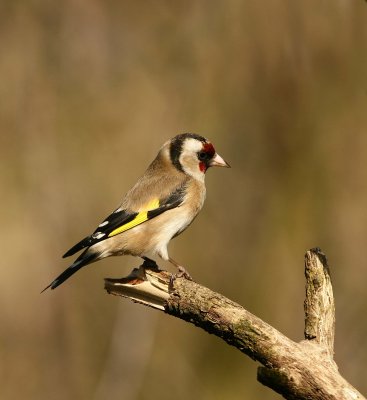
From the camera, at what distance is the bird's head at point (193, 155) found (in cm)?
513

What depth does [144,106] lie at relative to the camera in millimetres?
7266

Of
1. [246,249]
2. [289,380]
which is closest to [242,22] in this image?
[246,249]

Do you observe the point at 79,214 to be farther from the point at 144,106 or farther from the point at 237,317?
the point at 237,317

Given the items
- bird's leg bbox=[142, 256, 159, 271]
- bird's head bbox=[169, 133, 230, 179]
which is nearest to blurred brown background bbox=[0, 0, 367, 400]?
bird's head bbox=[169, 133, 230, 179]

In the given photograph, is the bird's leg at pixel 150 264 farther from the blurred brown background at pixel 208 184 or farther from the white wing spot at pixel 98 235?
the blurred brown background at pixel 208 184

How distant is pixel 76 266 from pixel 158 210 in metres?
0.70

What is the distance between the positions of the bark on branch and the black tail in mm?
763

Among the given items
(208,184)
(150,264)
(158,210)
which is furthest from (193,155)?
(208,184)

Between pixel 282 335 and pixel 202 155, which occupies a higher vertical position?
pixel 202 155

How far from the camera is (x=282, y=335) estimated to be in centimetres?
305

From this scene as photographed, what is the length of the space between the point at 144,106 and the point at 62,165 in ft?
3.27

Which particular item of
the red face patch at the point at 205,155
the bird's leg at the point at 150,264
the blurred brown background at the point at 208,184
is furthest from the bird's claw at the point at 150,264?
the blurred brown background at the point at 208,184

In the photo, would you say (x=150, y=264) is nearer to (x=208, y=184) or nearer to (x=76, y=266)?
(x=76, y=266)

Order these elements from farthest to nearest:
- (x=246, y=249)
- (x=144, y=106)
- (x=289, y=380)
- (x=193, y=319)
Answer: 1. (x=144, y=106)
2. (x=246, y=249)
3. (x=193, y=319)
4. (x=289, y=380)
